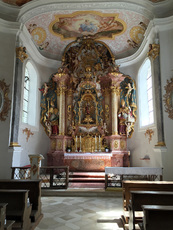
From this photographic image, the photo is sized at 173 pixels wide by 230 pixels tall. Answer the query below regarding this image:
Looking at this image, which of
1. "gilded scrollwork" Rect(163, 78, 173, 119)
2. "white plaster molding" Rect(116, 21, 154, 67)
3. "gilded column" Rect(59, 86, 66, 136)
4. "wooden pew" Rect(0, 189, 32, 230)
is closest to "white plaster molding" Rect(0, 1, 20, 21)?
"gilded column" Rect(59, 86, 66, 136)

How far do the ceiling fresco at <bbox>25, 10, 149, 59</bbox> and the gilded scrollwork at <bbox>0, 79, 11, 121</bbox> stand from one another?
139 inches

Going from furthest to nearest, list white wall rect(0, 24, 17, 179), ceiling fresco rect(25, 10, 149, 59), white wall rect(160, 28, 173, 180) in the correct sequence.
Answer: ceiling fresco rect(25, 10, 149, 59), white wall rect(0, 24, 17, 179), white wall rect(160, 28, 173, 180)

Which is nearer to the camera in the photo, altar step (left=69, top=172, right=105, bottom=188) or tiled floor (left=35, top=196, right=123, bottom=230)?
tiled floor (left=35, top=196, right=123, bottom=230)

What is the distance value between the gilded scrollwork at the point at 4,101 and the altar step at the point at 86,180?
3.98 meters

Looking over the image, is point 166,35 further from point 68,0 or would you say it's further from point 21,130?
point 21,130

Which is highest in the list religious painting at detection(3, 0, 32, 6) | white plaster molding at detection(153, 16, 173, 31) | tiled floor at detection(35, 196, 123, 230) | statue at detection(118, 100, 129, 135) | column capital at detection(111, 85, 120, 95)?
religious painting at detection(3, 0, 32, 6)

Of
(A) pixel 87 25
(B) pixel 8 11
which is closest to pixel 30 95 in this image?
(B) pixel 8 11

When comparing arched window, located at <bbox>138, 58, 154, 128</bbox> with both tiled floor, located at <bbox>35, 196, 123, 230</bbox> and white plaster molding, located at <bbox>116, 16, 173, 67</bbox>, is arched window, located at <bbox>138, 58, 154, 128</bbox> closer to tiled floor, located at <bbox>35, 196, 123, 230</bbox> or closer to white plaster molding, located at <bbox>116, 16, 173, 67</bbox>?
white plaster molding, located at <bbox>116, 16, 173, 67</bbox>

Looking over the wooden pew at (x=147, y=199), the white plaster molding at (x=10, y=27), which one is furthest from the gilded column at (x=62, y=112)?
the wooden pew at (x=147, y=199)

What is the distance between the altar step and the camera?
863 cm

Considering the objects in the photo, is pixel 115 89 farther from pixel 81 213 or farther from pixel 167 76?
pixel 81 213


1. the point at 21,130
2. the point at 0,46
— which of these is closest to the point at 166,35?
the point at 0,46

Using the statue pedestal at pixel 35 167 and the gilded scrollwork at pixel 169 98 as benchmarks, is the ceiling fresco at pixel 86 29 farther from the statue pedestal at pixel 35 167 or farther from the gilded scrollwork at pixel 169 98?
the statue pedestal at pixel 35 167

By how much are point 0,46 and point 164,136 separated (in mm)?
7737
